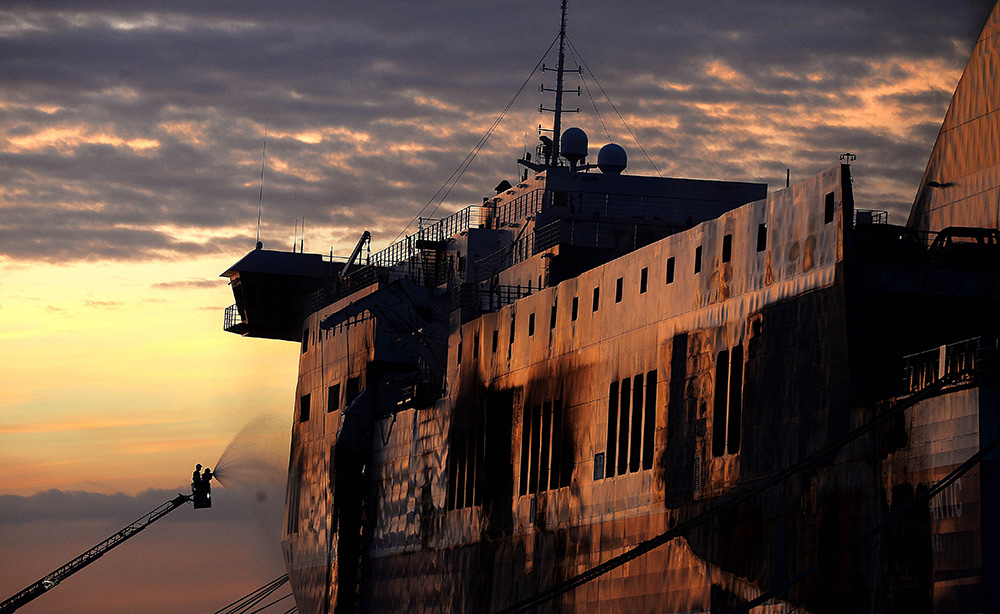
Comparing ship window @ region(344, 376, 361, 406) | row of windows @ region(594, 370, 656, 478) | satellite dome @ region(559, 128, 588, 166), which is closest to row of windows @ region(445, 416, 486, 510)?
row of windows @ region(594, 370, 656, 478)

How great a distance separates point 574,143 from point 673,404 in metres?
26.5

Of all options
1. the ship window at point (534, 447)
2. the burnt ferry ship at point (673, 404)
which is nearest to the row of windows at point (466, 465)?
the burnt ferry ship at point (673, 404)

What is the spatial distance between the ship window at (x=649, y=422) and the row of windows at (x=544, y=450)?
3.95 metres

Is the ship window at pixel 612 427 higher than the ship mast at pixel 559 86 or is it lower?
lower

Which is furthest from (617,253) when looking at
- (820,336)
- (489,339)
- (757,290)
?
(820,336)

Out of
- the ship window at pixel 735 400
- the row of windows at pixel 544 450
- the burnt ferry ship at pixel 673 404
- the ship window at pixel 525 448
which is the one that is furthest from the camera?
the ship window at pixel 525 448

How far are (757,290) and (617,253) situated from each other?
50.2ft

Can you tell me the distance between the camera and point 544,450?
39406 mm

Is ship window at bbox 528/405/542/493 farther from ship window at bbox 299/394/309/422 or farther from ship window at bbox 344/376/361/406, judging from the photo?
ship window at bbox 299/394/309/422

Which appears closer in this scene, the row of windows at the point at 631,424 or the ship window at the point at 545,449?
the row of windows at the point at 631,424

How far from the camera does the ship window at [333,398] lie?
2138 inches

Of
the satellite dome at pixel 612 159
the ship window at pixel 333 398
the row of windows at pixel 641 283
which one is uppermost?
the satellite dome at pixel 612 159

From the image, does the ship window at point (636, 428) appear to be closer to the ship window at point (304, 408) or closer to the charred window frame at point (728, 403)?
the charred window frame at point (728, 403)

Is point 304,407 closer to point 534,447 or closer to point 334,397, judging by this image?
point 334,397
